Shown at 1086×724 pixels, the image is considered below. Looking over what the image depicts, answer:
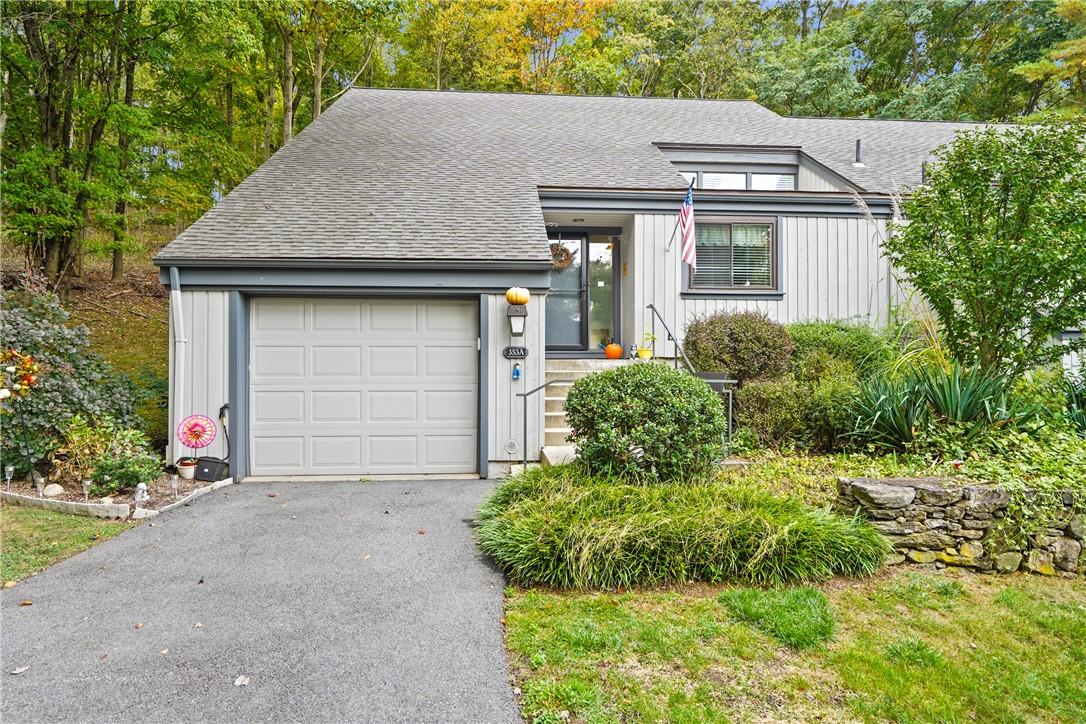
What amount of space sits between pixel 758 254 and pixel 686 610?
695 cm

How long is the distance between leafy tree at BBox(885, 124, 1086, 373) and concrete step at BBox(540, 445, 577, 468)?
170 inches

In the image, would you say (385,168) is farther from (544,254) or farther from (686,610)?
(686,610)

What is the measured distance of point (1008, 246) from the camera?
5273 millimetres

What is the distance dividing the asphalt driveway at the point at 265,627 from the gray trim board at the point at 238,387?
1452 mm

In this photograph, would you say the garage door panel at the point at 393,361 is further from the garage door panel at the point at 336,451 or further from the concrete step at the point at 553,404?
the concrete step at the point at 553,404

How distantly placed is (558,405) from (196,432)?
409cm

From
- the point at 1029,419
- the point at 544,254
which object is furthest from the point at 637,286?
the point at 1029,419

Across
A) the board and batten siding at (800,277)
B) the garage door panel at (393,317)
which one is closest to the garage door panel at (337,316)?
the garage door panel at (393,317)

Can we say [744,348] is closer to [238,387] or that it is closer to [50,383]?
[238,387]

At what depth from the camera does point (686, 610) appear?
3.06 m

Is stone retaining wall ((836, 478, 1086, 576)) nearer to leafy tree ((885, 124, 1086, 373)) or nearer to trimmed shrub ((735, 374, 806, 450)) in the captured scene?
trimmed shrub ((735, 374, 806, 450))

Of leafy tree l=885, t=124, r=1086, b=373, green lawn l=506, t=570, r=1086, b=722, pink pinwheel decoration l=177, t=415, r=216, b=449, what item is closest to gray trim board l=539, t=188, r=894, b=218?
leafy tree l=885, t=124, r=1086, b=373

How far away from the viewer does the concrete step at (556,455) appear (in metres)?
5.42

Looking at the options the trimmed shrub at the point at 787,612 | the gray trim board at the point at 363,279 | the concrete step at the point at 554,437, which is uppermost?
the gray trim board at the point at 363,279
